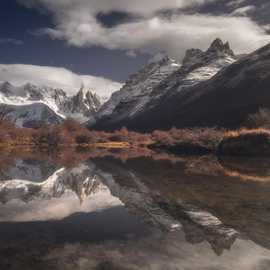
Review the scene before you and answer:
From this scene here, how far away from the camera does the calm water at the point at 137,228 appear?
11031 mm

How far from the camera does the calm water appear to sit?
11.0m

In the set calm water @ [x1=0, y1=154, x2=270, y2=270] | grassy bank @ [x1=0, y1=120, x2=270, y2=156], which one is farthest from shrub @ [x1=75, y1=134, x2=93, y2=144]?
calm water @ [x1=0, y1=154, x2=270, y2=270]

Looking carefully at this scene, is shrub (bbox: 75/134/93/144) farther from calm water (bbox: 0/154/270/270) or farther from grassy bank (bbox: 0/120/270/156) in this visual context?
calm water (bbox: 0/154/270/270)

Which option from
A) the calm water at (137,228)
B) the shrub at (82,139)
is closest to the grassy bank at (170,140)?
the shrub at (82,139)

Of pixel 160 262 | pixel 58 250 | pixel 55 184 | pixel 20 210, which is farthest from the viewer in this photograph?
pixel 55 184

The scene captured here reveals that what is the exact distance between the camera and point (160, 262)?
10945 mm

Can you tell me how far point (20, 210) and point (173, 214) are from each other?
25.2 ft

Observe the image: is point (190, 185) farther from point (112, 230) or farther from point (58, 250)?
point (58, 250)

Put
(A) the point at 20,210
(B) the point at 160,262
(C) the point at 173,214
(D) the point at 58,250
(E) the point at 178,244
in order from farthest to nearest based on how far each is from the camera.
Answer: (A) the point at 20,210
(C) the point at 173,214
(E) the point at 178,244
(D) the point at 58,250
(B) the point at 160,262

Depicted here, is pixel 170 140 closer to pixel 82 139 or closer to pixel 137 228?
pixel 82 139

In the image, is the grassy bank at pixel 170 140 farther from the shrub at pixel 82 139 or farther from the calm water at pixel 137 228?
the calm water at pixel 137 228

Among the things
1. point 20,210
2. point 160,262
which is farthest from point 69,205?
point 160,262

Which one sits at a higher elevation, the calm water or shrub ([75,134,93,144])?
the calm water

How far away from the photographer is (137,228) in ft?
49.0
